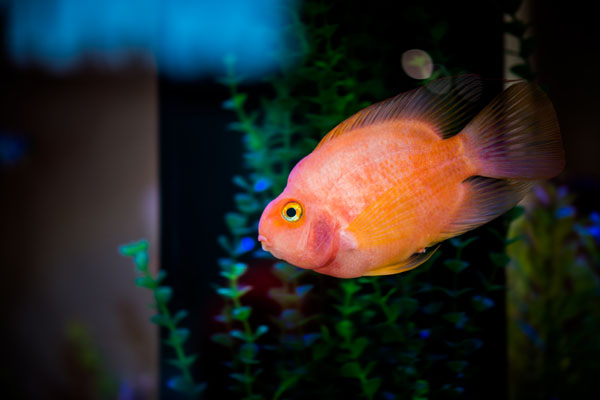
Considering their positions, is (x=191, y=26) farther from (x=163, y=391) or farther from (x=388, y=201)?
(x=163, y=391)

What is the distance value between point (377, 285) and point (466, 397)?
0.34 metres

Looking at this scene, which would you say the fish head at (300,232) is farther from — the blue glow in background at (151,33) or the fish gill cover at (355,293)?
the blue glow in background at (151,33)

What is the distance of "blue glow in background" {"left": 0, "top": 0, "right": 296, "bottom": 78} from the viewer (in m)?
1.02

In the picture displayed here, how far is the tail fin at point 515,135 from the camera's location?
20.8 inches

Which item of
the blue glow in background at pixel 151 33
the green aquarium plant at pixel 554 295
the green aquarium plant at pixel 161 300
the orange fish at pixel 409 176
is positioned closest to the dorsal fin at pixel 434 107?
the orange fish at pixel 409 176

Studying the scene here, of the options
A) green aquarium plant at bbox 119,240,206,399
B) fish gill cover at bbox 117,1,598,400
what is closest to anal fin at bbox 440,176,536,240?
fish gill cover at bbox 117,1,598,400

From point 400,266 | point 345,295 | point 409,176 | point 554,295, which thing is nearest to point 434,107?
point 409,176

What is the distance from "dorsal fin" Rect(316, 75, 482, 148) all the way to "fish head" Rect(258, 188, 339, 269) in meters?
→ 0.11

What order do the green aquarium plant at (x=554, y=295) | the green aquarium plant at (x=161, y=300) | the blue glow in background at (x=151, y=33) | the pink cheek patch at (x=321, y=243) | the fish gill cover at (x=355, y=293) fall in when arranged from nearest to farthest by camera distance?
the pink cheek patch at (x=321, y=243), the fish gill cover at (x=355, y=293), the green aquarium plant at (x=161, y=300), the blue glow in background at (x=151, y=33), the green aquarium plant at (x=554, y=295)

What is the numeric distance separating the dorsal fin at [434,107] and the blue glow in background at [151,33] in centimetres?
47

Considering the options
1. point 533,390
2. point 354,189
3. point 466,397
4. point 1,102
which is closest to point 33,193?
point 1,102

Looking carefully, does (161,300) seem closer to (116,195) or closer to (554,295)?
(116,195)

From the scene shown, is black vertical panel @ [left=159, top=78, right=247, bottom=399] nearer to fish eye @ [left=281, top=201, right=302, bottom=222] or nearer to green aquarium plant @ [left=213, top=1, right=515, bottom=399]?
green aquarium plant @ [left=213, top=1, right=515, bottom=399]

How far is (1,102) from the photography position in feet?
4.42
